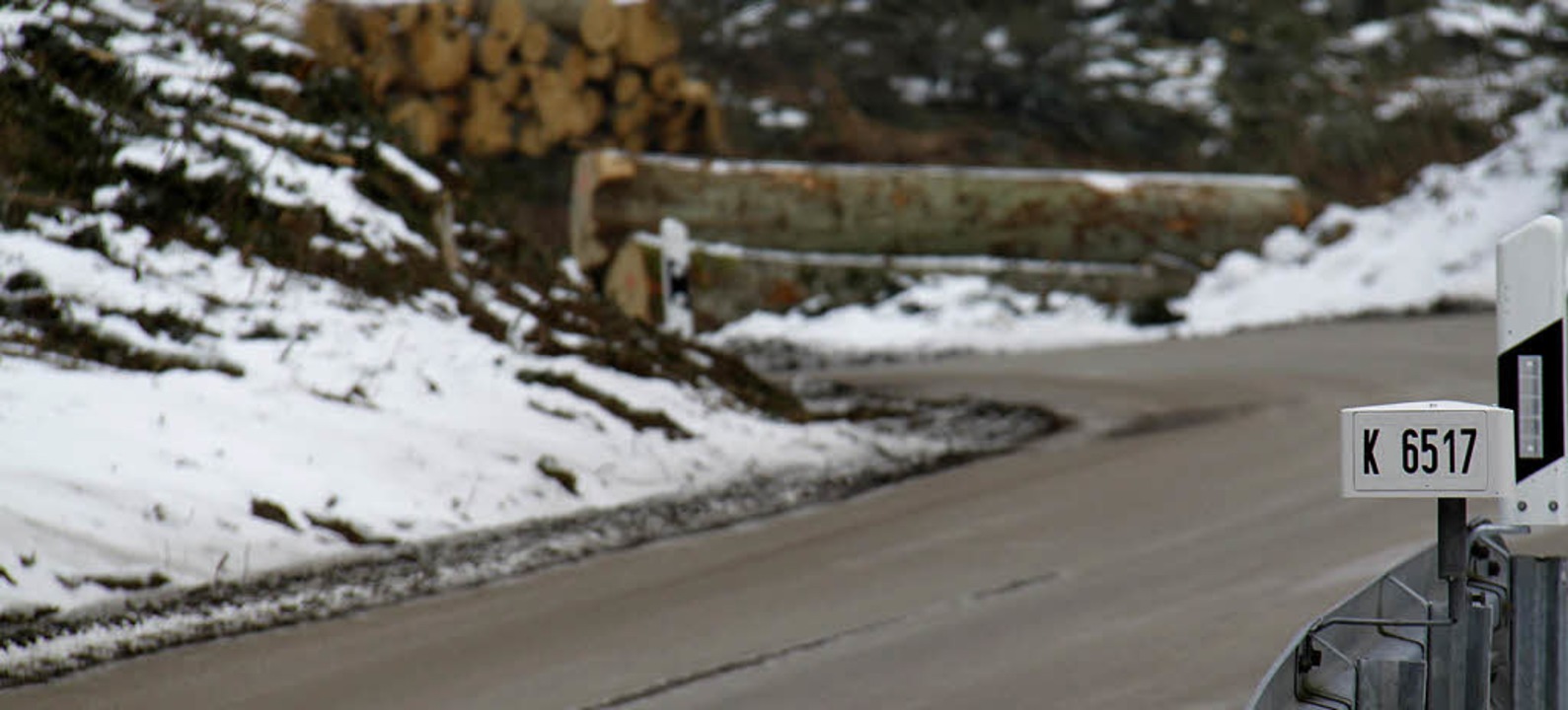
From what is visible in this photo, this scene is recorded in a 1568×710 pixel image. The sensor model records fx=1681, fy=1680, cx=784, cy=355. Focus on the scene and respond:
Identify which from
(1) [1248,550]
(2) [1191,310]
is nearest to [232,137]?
(1) [1248,550]

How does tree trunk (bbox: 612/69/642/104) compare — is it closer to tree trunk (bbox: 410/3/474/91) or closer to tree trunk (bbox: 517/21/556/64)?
tree trunk (bbox: 517/21/556/64)

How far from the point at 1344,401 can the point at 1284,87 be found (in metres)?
14.7

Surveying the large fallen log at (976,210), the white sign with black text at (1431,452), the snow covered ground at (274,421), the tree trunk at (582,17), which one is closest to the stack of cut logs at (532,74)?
the tree trunk at (582,17)

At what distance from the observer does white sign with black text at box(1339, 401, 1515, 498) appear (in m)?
3.61

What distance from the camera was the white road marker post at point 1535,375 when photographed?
4.04m

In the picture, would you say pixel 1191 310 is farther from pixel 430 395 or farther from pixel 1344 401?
pixel 430 395

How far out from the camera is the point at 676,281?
12.8m

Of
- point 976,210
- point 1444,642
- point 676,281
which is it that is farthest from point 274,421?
point 976,210

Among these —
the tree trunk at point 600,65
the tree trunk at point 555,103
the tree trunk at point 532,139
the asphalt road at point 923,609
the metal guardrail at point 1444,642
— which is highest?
the tree trunk at point 600,65

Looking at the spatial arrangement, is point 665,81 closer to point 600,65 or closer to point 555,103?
point 600,65

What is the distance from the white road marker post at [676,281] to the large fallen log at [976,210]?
3912 millimetres

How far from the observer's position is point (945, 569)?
6445mm

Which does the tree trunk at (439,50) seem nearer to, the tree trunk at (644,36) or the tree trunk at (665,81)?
the tree trunk at (644,36)

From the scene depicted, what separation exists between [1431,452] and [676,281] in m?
9.49
